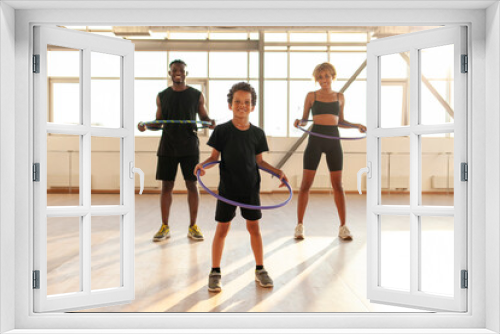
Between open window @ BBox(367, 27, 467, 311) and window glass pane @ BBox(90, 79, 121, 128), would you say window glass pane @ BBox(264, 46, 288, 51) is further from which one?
open window @ BBox(367, 27, 467, 311)

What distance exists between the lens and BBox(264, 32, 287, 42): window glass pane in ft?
35.0

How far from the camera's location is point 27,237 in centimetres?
223

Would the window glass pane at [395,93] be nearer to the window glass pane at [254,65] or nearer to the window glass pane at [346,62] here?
the window glass pane at [346,62]

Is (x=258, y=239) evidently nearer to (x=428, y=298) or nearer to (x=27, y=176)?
(x=428, y=298)

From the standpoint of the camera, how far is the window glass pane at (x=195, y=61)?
10.6 metres

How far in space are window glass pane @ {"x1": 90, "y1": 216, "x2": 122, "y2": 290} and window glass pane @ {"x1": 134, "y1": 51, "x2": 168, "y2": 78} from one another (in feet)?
17.3

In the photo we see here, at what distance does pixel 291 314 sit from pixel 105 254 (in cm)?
218

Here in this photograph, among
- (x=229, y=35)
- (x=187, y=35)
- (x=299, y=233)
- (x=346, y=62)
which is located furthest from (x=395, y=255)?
(x=187, y=35)

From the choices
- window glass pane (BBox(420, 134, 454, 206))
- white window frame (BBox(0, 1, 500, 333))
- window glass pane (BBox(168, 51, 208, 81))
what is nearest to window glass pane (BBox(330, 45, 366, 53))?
window glass pane (BBox(420, 134, 454, 206))

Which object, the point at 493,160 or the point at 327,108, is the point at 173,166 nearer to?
the point at 327,108

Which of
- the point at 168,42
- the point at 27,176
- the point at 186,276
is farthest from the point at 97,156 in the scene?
the point at 27,176

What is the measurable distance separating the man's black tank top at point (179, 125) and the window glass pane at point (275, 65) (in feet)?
20.8

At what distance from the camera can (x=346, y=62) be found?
35.3ft

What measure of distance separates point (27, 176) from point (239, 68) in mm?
8743
